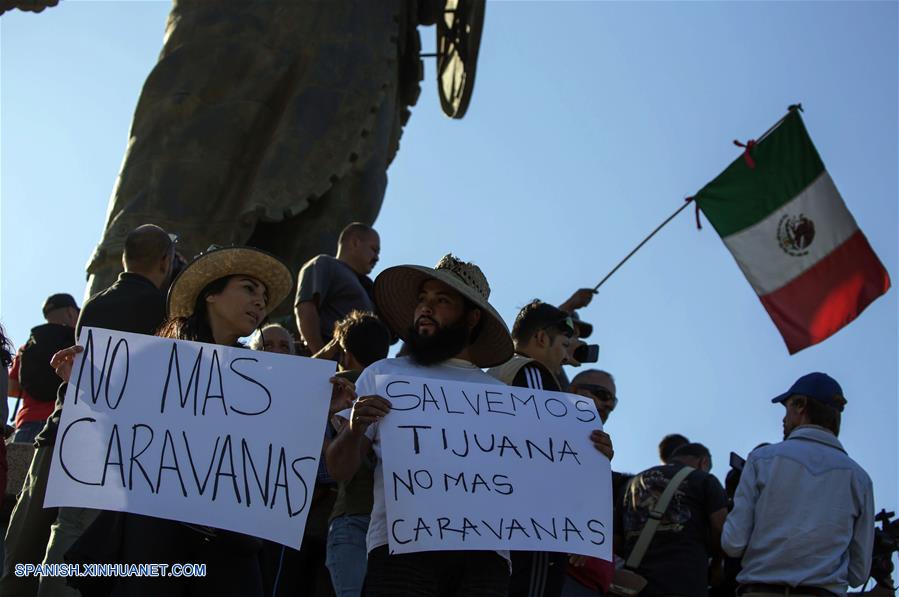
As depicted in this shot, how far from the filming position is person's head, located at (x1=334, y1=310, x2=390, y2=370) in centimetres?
607

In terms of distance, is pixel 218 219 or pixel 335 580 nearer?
pixel 335 580

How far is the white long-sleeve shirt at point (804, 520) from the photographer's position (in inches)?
245

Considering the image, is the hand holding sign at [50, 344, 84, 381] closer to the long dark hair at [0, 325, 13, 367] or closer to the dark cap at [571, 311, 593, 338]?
the long dark hair at [0, 325, 13, 367]

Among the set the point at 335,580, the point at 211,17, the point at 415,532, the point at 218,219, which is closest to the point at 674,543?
the point at 335,580

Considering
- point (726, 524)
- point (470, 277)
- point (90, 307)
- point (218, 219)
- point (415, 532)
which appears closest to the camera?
point (415, 532)

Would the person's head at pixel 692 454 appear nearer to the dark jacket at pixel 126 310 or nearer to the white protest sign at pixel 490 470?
the white protest sign at pixel 490 470

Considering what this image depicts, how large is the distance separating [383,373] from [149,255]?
65.2 inches

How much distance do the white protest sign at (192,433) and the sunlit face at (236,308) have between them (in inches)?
13.9

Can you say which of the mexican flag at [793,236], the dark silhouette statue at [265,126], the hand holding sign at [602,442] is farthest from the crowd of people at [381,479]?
the mexican flag at [793,236]

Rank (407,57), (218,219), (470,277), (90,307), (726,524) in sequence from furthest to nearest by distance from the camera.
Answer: (407,57) → (218,219) → (726,524) → (90,307) → (470,277)

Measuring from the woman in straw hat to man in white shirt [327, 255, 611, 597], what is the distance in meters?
0.39

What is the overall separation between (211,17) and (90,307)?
5.47 m

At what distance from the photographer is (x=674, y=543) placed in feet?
22.5

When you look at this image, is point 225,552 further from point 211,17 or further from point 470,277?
point 211,17
